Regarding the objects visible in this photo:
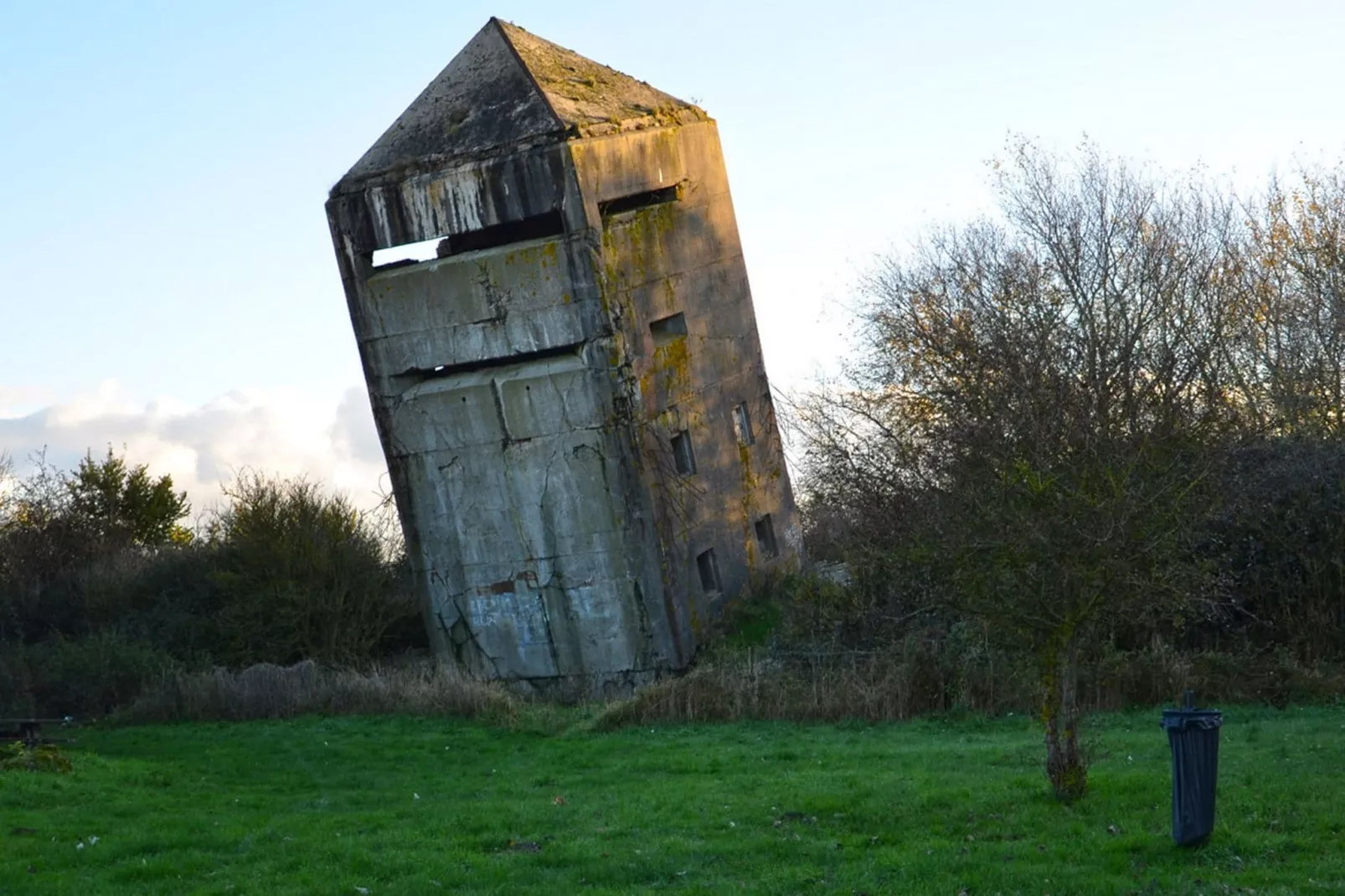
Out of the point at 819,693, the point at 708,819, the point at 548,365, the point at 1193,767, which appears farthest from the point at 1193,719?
the point at 548,365

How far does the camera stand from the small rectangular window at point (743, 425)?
27.8 meters

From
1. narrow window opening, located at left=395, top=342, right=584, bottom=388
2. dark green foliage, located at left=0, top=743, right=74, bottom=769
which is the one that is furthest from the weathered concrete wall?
dark green foliage, located at left=0, top=743, right=74, bottom=769

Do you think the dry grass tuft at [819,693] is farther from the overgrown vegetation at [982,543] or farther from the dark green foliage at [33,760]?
the dark green foliage at [33,760]

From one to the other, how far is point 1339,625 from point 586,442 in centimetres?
1142

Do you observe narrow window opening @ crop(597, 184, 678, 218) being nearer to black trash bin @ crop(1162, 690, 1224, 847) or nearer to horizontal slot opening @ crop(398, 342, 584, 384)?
horizontal slot opening @ crop(398, 342, 584, 384)

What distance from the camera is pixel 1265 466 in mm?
21844

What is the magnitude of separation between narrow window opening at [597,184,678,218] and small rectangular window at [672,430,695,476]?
3.90 metres

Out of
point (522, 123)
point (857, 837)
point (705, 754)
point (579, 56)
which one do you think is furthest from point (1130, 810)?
point (579, 56)

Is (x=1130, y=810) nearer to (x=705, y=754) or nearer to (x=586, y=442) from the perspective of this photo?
(x=705, y=754)

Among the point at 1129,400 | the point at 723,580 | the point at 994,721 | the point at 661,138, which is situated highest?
the point at 661,138

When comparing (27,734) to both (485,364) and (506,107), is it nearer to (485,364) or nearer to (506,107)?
(485,364)

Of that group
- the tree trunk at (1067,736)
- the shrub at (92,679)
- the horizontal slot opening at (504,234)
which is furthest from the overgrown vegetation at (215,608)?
the tree trunk at (1067,736)

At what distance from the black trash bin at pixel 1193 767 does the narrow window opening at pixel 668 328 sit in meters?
16.6

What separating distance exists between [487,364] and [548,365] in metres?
1.24
